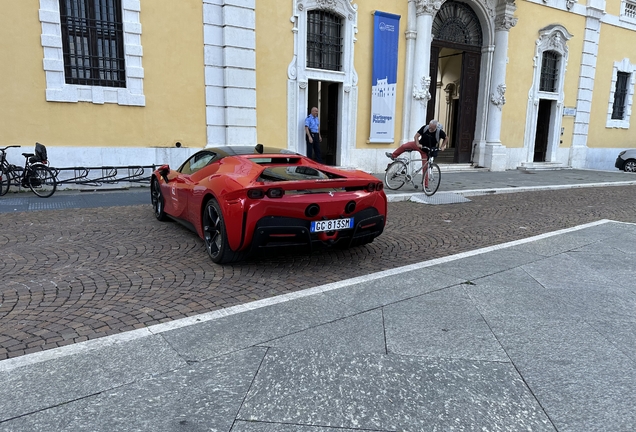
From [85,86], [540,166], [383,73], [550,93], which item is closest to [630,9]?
[550,93]

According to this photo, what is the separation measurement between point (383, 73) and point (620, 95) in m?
15.8

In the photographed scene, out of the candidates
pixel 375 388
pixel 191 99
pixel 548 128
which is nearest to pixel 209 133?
pixel 191 99

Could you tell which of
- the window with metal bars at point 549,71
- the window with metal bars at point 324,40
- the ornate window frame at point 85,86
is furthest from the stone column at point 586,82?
the ornate window frame at point 85,86

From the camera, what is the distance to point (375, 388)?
8.50ft

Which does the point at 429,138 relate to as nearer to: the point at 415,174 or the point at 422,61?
the point at 415,174

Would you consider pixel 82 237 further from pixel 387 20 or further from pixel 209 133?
pixel 387 20

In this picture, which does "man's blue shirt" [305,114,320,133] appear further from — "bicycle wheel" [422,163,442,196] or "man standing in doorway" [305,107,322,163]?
"bicycle wheel" [422,163,442,196]

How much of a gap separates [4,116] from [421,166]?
9941 millimetres

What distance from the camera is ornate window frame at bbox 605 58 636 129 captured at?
22266 millimetres

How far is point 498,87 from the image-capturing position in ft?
58.8

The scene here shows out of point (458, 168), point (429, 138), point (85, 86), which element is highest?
point (85, 86)

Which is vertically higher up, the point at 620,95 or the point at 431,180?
the point at 620,95

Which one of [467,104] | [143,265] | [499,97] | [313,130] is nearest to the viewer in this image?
[143,265]

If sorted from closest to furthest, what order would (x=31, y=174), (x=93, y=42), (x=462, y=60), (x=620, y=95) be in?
(x=31, y=174) → (x=93, y=42) → (x=462, y=60) → (x=620, y=95)
